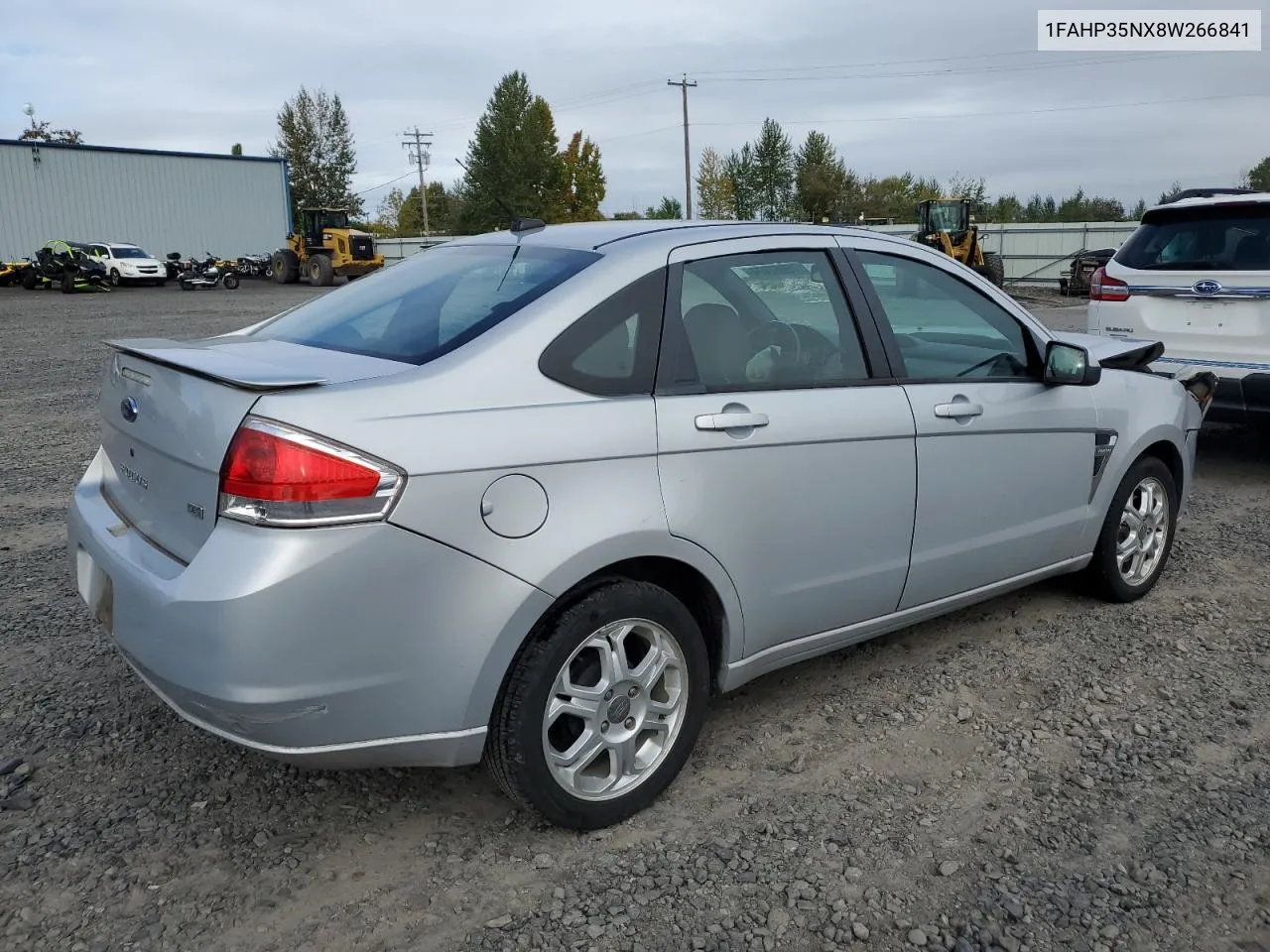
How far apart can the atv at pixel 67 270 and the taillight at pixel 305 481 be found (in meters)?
35.6

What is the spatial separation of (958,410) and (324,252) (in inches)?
1393

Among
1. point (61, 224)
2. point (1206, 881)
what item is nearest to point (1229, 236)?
point (1206, 881)

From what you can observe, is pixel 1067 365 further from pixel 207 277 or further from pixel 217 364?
pixel 207 277

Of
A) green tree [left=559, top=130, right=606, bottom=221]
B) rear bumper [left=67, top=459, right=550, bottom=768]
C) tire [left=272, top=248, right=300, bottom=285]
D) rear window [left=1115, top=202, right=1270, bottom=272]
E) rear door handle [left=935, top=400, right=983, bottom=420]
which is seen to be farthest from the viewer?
green tree [left=559, top=130, right=606, bottom=221]

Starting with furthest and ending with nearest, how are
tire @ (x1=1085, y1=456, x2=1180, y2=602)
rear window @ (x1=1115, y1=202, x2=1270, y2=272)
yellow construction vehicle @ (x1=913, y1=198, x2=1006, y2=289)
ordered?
1. yellow construction vehicle @ (x1=913, y1=198, x2=1006, y2=289)
2. rear window @ (x1=1115, y1=202, x2=1270, y2=272)
3. tire @ (x1=1085, y1=456, x2=1180, y2=602)

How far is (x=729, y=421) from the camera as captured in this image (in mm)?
3020

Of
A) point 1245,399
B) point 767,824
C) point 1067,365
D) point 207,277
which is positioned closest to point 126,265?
point 207,277

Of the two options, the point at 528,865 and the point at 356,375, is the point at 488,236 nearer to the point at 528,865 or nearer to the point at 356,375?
the point at 356,375

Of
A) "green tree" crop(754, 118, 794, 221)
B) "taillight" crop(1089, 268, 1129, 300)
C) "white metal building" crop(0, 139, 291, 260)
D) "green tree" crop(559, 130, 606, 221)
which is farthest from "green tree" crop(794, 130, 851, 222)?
"taillight" crop(1089, 268, 1129, 300)

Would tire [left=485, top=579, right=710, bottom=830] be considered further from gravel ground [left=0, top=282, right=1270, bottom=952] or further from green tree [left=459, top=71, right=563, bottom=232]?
green tree [left=459, top=71, right=563, bottom=232]

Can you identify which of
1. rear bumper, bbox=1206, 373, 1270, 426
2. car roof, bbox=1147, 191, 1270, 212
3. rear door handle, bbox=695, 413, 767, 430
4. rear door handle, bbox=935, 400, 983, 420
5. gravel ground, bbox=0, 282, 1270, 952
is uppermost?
car roof, bbox=1147, 191, 1270, 212

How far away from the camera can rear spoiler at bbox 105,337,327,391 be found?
2.52 metres

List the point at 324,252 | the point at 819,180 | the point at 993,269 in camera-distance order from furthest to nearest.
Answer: the point at 819,180
the point at 324,252
the point at 993,269

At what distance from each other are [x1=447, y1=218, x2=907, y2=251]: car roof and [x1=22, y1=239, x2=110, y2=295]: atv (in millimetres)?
34528
